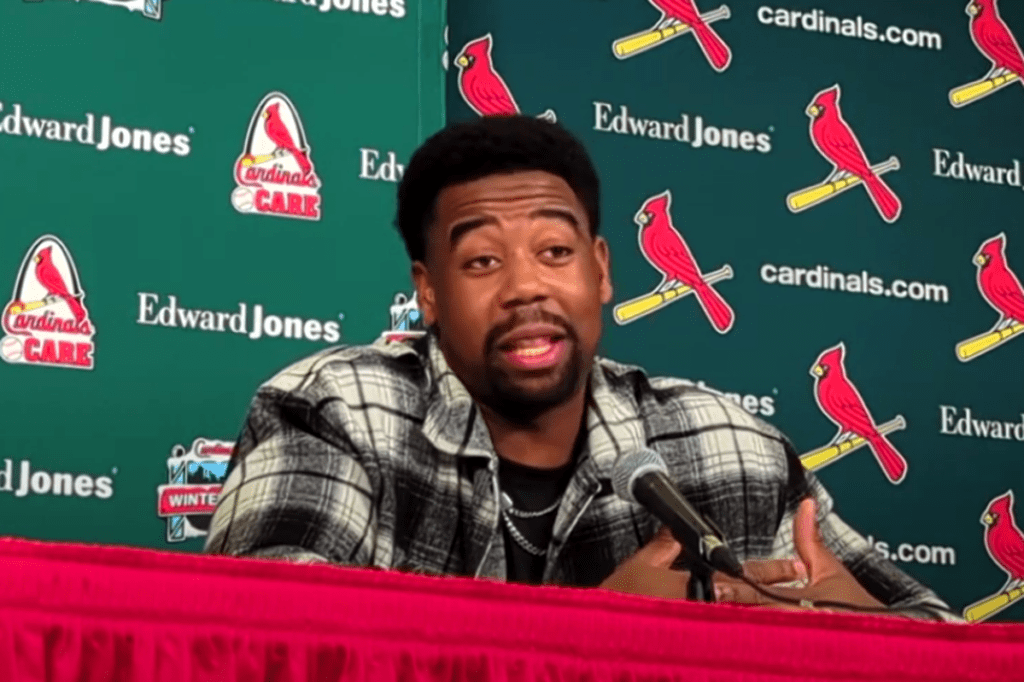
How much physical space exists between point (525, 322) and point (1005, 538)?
2040 mm

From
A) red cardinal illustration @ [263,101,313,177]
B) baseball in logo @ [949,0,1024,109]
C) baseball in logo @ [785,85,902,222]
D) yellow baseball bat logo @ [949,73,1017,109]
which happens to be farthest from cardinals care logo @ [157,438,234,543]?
baseball in logo @ [949,0,1024,109]

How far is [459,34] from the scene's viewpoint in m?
3.27

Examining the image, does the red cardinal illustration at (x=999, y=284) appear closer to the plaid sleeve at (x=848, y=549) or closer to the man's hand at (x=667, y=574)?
the plaid sleeve at (x=848, y=549)

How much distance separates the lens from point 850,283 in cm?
350

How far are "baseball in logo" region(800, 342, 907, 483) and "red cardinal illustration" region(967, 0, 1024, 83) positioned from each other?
2.99 feet

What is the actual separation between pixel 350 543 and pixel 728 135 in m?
2.05

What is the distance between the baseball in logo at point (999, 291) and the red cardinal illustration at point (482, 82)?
1.27 meters

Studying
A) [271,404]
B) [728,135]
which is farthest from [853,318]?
[271,404]

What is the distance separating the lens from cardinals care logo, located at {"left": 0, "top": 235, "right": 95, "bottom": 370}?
8.76ft

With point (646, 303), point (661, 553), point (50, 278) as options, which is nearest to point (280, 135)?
point (50, 278)

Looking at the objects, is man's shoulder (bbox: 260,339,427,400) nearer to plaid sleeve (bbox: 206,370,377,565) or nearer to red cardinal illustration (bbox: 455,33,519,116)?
plaid sleeve (bbox: 206,370,377,565)

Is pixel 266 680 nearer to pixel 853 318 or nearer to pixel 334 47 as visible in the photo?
pixel 334 47

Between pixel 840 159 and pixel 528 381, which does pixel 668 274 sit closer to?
pixel 840 159

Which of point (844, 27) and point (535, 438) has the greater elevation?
point (844, 27)
